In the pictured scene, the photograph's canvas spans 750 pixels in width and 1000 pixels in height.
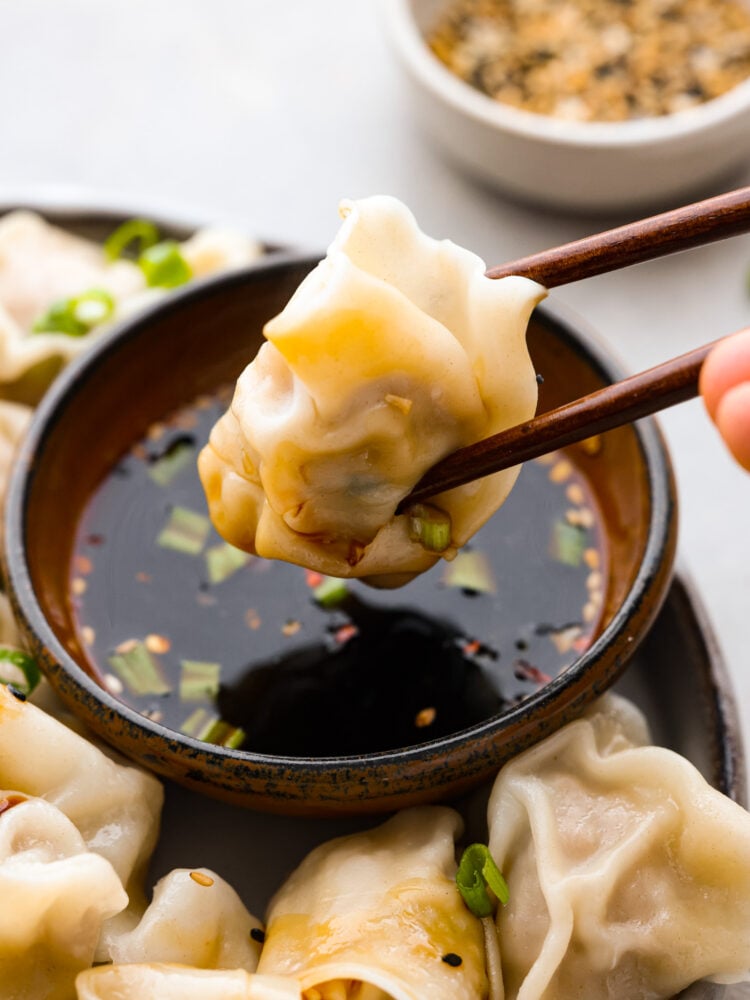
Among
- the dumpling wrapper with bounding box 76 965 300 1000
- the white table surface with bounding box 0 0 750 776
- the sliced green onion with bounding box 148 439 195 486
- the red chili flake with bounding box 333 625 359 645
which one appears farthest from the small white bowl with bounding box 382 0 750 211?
→ the dumpling wrapper with bounding box 76 965 300 1000

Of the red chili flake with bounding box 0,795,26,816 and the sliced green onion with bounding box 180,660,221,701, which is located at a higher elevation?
the red chili flake with bounding box 0,795,26,816

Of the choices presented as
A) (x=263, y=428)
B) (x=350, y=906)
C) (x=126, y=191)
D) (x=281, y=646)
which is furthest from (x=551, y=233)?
(x=350, y=906)

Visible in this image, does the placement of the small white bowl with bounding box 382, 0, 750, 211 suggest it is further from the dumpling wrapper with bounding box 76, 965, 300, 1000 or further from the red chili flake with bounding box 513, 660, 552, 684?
the dumpling wrapper with bounding box 76, 965, 300, 1000

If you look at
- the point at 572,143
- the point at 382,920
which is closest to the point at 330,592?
the point at 382,920

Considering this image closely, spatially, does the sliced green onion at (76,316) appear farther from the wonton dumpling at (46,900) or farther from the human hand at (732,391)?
the human hand at (732,391)

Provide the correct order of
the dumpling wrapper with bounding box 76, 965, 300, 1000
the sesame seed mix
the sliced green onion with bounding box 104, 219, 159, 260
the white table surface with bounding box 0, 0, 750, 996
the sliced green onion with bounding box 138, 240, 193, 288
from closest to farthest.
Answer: the dumpling wrapper with bounding box 76, 965, 300, 1000, the sliced green onion with bounding box 138, 240, 193, 288, the sliced green onion with bounding box 104, 219, 159, 260, the white table surface with bounding box 0, 0, 750, 996, the sesame seed mix

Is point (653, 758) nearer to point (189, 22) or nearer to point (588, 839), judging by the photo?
point (588, 839)

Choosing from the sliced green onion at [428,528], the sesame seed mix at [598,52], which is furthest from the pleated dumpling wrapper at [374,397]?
the sesame seed mix at [598,52]
